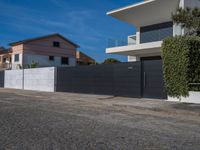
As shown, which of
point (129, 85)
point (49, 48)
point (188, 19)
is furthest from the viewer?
point (49, 48)

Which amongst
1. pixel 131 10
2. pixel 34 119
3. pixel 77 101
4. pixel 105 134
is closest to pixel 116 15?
pixel 131 10

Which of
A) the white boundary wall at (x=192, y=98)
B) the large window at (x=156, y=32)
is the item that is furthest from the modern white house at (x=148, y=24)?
the white boundary wall at (x=192, y=98)

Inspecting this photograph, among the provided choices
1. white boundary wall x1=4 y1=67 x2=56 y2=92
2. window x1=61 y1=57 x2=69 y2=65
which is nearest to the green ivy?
white boundary wall x1=4 y1=67 x2=56 y2=92

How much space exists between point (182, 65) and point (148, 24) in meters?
13.3

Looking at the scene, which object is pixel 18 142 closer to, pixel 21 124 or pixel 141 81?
pixel 21 124

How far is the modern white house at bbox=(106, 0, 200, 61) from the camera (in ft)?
74.3

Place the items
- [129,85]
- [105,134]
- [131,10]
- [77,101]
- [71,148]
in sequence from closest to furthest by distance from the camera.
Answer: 1. [71,148]
2. [105,134]
3. [77,101]
4. [129,85]
5. [131,10]

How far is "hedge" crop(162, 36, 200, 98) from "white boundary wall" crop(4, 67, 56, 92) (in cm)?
1257

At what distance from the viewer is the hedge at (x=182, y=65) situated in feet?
46.6

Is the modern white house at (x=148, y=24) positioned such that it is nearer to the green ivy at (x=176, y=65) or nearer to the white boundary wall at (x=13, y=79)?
the green ivy at (x=176, y=65)

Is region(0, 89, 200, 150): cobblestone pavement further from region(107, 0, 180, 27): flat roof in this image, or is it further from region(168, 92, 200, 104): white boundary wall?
region(107, 0, 180, 27): flat roof

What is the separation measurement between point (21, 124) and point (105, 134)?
9.00ft

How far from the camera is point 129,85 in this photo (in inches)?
700

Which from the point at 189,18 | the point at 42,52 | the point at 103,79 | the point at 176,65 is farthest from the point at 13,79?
the point at 189,18
